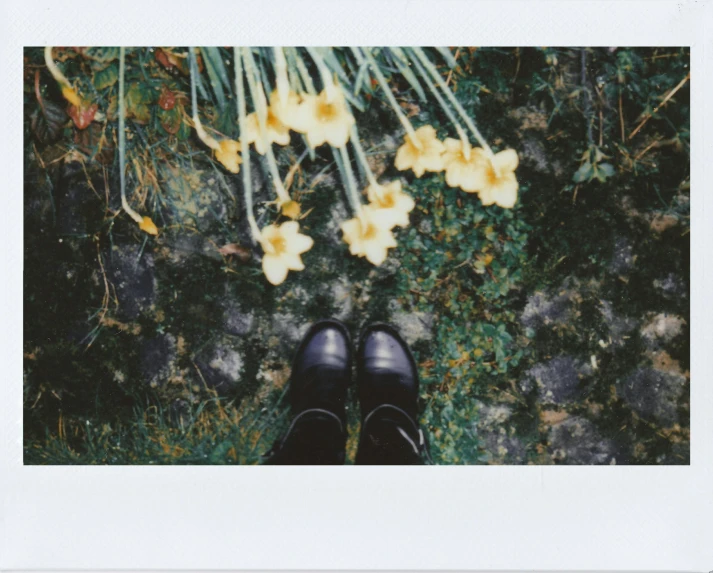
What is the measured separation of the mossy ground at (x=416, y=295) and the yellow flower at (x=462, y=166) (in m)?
0.06

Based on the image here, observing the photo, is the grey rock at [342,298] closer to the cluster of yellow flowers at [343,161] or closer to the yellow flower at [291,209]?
the cluster of yellow flowers at [343,161]

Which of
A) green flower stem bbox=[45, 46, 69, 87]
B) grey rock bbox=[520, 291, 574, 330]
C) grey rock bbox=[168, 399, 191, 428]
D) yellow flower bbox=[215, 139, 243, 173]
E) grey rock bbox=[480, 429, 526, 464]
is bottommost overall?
grey rock bbox=[480, 429, 526, 464]

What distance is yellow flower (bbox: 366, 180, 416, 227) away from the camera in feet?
3.34

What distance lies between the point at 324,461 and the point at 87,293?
2.36ft

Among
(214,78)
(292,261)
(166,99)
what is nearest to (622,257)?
(292,261)

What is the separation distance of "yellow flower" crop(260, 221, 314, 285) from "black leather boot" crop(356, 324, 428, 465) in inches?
10.3

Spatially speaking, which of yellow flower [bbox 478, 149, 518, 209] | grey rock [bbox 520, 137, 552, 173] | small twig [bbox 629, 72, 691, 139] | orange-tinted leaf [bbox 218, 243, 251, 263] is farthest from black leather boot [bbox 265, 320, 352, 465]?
small twig [bbox 629, 72, 691, 139]

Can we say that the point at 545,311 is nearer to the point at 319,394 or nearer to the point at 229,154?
the point at 319,394

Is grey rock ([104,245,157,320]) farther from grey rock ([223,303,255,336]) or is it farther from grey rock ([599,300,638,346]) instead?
grey rock ([599,300,638,346])

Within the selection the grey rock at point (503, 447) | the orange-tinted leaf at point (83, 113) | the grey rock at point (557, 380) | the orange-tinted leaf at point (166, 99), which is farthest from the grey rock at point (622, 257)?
the orange-tinted leaf at point (83, 113)

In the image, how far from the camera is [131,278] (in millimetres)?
1118
